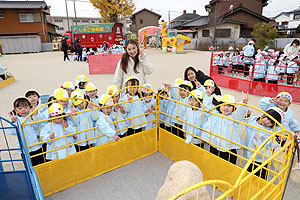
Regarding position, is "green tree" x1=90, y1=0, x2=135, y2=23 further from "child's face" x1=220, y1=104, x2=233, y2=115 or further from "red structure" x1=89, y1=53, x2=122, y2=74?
"child's face" x1=220, y1=104, x2=233, y2=115

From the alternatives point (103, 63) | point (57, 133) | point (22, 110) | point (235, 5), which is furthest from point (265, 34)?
point (22, 110)

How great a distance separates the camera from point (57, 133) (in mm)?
2746

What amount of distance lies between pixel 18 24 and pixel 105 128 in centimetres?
2942

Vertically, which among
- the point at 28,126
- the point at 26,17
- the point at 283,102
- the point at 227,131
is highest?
the point at 26,17

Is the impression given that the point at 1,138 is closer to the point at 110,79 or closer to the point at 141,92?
the point at 141,92

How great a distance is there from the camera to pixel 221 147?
2.76 meters

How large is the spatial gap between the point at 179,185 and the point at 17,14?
31.4m

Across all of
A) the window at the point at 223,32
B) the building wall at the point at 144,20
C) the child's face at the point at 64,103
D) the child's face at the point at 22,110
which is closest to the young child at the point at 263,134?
the child's face at the point at 64,103

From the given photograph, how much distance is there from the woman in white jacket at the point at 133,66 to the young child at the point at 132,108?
17 cm

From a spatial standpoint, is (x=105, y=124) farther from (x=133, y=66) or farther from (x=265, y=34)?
(x=265, y=34)

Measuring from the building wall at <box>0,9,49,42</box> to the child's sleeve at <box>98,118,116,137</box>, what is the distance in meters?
29.0

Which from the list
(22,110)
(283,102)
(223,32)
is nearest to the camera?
(22,110)

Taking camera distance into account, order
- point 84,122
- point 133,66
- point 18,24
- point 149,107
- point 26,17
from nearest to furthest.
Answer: point 84,122 → point 149,107 → point 133,66 → point 18,24 → point 26,17

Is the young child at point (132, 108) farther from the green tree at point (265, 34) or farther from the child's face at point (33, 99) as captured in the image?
the green tree at point (265, 34)
